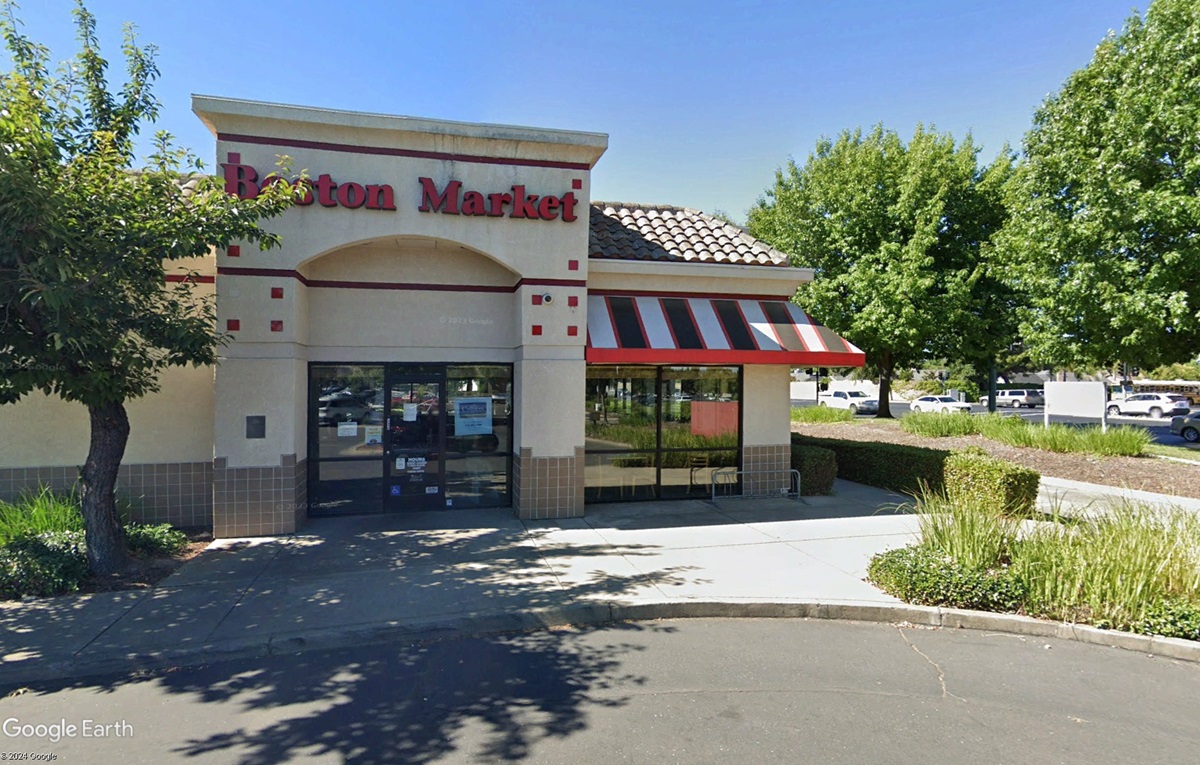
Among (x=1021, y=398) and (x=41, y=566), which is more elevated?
(x=1021, y=398)

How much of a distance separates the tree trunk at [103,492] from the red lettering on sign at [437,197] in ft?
15.3

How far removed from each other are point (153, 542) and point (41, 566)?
1216 millimetres

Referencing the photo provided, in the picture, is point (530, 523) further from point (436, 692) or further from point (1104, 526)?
point (1104, 526)

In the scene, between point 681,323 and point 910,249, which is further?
point 910,249

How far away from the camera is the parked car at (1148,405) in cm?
3697

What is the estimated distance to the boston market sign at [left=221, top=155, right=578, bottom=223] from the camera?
8.08 m

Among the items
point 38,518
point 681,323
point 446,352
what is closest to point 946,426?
point 681,323

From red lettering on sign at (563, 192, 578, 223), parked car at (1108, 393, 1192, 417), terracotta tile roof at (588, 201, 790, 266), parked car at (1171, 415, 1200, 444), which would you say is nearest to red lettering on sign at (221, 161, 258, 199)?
red lettering on sign at (563, 192, 578, 223)

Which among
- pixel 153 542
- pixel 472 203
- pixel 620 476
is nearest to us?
pixel 153 542

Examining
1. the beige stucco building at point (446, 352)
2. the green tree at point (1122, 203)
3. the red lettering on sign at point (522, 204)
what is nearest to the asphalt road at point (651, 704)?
the beige stucco building at point (446, 352)

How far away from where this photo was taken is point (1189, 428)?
23688 millimetres

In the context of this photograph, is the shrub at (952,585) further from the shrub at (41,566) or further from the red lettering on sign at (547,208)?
the shrub at (41,566)

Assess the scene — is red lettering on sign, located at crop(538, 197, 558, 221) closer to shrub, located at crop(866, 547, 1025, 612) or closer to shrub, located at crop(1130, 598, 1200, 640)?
shrub, located at crop(866, 547, 1025, 612)

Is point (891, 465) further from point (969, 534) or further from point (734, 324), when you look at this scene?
point (969, 534)
